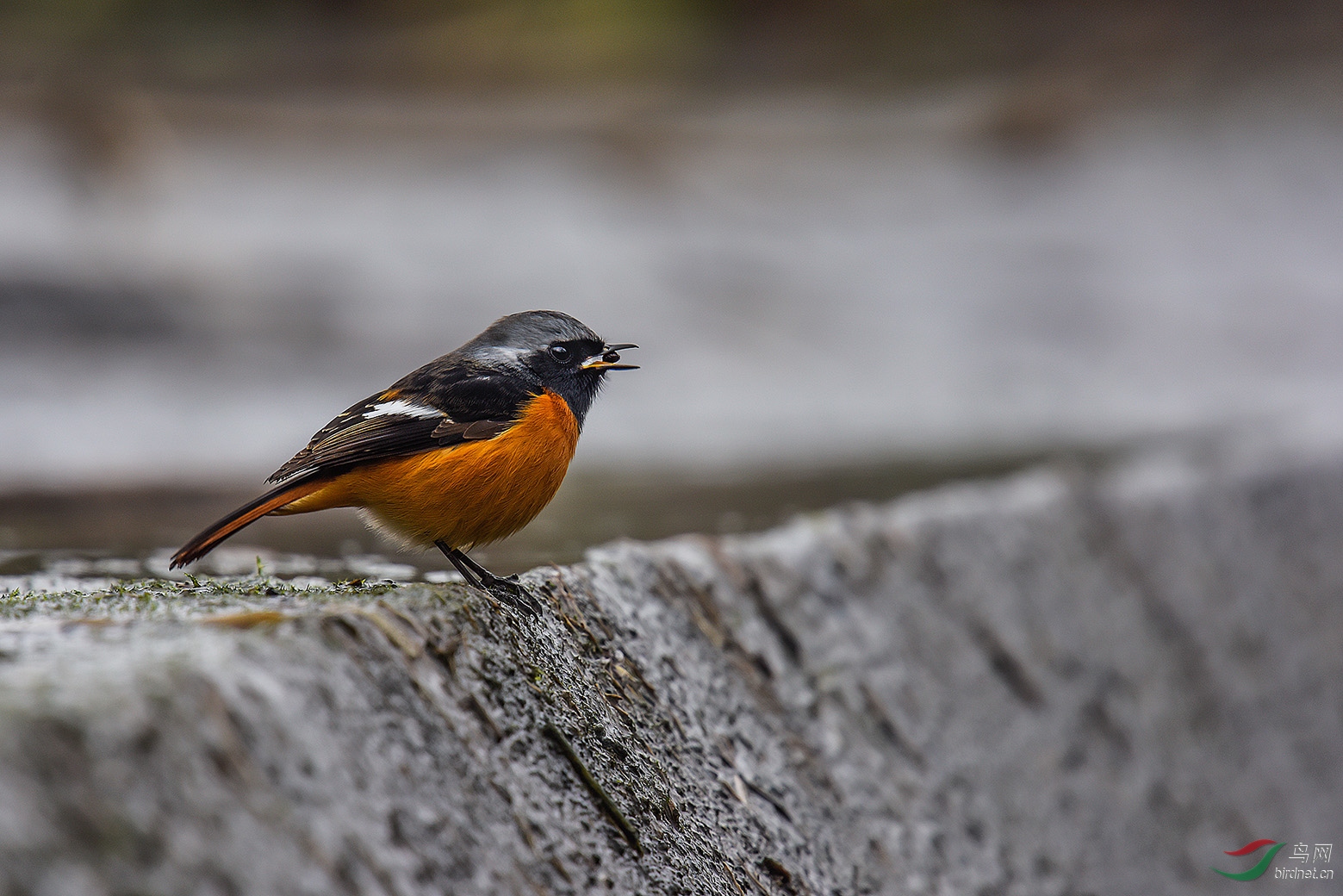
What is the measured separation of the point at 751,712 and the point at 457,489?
1.23 m

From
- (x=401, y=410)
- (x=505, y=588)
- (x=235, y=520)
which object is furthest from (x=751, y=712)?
(x=235, y=520)

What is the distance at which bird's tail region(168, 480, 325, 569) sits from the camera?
3.14 m

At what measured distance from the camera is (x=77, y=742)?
1.82 m

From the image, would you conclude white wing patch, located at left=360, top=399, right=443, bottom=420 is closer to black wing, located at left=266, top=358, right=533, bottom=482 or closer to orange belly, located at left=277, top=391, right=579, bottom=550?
black wing, located at left=266, top=358, right=533, bottom=482

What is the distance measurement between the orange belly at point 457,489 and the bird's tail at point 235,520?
0.10 m

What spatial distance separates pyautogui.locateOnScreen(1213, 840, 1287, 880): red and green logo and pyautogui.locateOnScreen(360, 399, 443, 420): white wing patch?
437 centimetres

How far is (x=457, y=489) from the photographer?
3633mm

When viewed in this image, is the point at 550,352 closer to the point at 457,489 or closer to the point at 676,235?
the point at 457,489

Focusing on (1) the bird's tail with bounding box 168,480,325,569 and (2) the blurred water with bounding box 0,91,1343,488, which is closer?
(1) the bird's tail with bounding box 168,480,325,569

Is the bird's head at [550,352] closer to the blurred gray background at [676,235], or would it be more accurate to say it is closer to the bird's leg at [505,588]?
the blurred gray background at [676,235]

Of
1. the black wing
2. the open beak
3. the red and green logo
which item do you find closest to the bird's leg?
the black wing

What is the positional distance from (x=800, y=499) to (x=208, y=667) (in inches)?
203

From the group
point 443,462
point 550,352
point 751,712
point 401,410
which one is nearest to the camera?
point 443,462

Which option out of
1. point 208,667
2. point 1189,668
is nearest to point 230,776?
point 208,667
